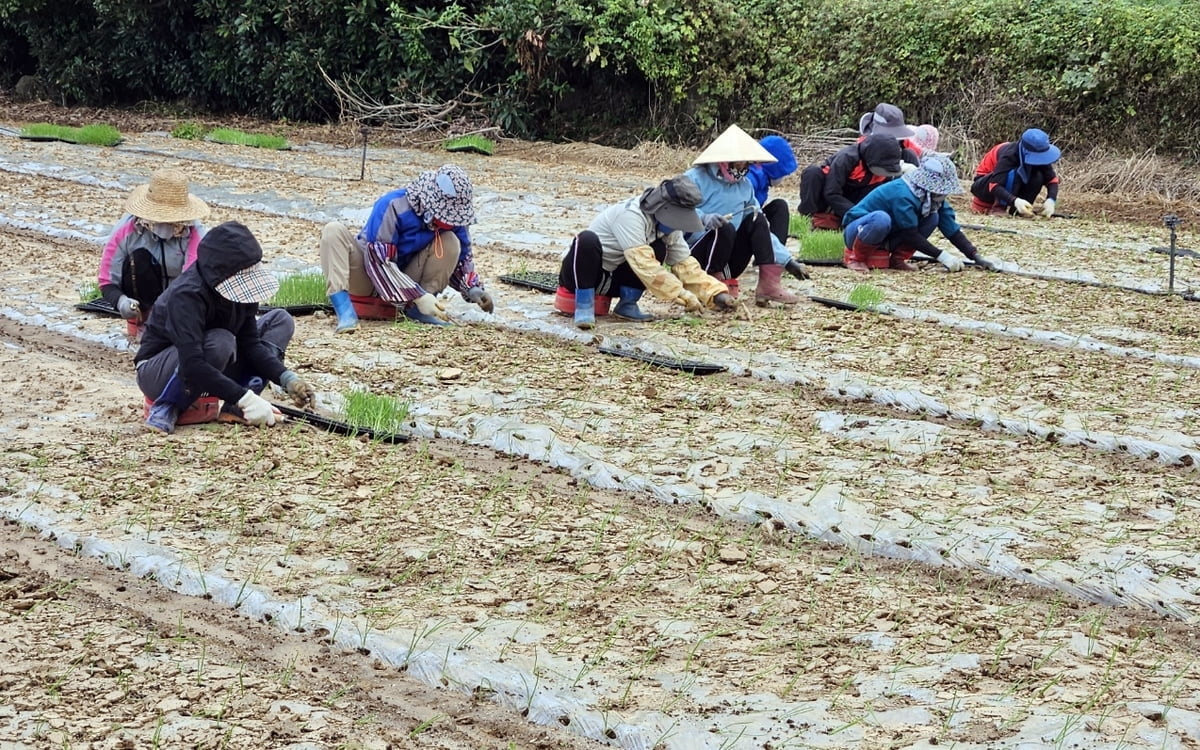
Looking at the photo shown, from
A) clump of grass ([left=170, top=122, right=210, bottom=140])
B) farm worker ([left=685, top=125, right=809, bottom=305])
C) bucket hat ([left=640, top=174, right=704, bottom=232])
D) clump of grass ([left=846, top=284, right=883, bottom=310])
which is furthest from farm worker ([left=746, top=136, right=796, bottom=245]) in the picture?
clump of grass ([left=170, top=122, right=210, bottom=140])

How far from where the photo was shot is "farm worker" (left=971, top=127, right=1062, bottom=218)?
11086mm

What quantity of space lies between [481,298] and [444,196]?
0.64 meters

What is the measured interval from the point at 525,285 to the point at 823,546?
3.95 meters

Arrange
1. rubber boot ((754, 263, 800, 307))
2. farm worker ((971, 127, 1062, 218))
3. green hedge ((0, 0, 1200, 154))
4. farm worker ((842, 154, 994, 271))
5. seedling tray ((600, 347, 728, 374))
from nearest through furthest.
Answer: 1. seedling tray ((600, 347, 728, 374))
2. rubber boot ((754, 263, 800, 307))
3. farm worker ((842, 154, 994, 271))
4. farm worker ((971, 127, 1062, 218))
5. green hedge ((0, 0, 1200, 154))

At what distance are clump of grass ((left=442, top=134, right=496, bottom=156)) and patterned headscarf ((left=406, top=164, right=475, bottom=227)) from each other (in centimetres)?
850

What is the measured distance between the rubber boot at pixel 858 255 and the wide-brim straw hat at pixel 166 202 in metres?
4.42

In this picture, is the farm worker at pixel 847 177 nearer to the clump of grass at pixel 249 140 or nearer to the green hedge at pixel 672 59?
the green hedge at pixel 672 59

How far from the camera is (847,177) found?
9.49 m

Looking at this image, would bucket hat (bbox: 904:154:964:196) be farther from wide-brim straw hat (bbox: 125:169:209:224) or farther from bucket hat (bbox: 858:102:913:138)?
wide-brim straw hat (bbox: 125:169:209:224)

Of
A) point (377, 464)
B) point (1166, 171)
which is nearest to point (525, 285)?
point (377, 464)

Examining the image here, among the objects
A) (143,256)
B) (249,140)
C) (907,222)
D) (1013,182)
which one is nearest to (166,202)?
(143,256)

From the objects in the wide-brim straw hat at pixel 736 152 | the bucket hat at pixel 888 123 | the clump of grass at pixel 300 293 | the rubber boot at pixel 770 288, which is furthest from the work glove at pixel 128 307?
the bucket hat at pixel 888 123

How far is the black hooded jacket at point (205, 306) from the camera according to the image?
4.81 metres

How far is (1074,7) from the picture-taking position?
13695 millimetres
